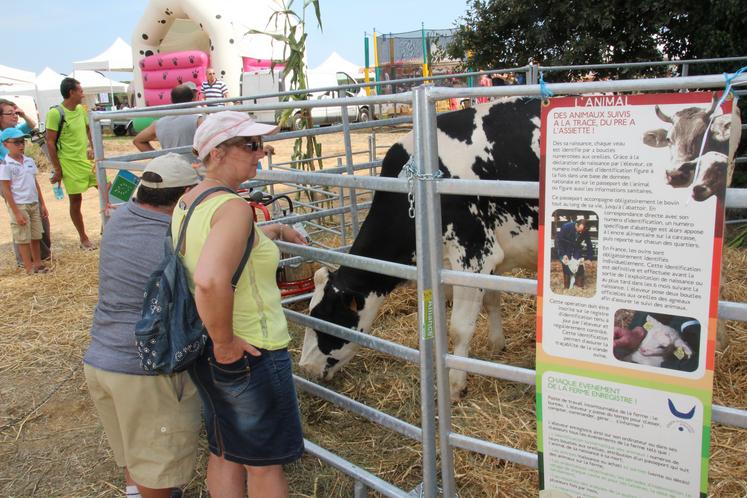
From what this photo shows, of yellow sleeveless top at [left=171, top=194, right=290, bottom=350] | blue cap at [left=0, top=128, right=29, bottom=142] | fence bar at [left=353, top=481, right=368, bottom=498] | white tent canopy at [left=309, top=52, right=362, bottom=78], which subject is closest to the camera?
yellow sleeveless top at [left=171, top=194, right=290, bottom=350]

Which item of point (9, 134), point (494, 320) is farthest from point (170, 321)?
point (9, 134)

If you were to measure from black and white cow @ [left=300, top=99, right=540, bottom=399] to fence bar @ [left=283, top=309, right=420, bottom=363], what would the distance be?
0.49 meters

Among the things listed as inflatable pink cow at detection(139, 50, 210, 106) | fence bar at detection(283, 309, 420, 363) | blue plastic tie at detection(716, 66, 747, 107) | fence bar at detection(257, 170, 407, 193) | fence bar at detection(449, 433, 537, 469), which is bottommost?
fence bar at detection(449, 433, 537, 469)

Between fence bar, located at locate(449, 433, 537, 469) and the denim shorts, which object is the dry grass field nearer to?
fence bar, located at locate(449, 433, 537, 469)

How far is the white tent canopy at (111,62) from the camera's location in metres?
33.9

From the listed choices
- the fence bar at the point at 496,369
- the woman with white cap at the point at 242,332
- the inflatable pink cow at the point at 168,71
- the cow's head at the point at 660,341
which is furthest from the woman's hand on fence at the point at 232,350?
the inflatable pink cow at the point at 168,71

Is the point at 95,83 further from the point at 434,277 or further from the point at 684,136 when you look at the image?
the point at 684,136

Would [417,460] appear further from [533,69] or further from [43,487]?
[533,69]

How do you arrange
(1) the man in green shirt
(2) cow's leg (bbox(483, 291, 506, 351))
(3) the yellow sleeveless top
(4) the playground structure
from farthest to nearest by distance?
(1) the man in green shirt < (2) cow's leg (bbox(483, 291, 506, 351)) < (3) the yellow sleeveless top < (4) the playground structure

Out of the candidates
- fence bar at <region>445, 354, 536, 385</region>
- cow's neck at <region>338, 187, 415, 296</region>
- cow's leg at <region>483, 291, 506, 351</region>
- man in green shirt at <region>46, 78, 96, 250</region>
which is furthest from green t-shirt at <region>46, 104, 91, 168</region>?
fence bar at <region>445, 354, 536, 385</region>

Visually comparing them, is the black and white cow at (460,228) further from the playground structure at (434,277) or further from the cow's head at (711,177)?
the cow's head at (711,177)

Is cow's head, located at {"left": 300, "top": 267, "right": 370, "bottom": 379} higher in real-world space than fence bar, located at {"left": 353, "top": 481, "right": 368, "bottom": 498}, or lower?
higher

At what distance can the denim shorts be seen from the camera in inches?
91.2

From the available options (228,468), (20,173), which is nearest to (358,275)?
(228,468)
